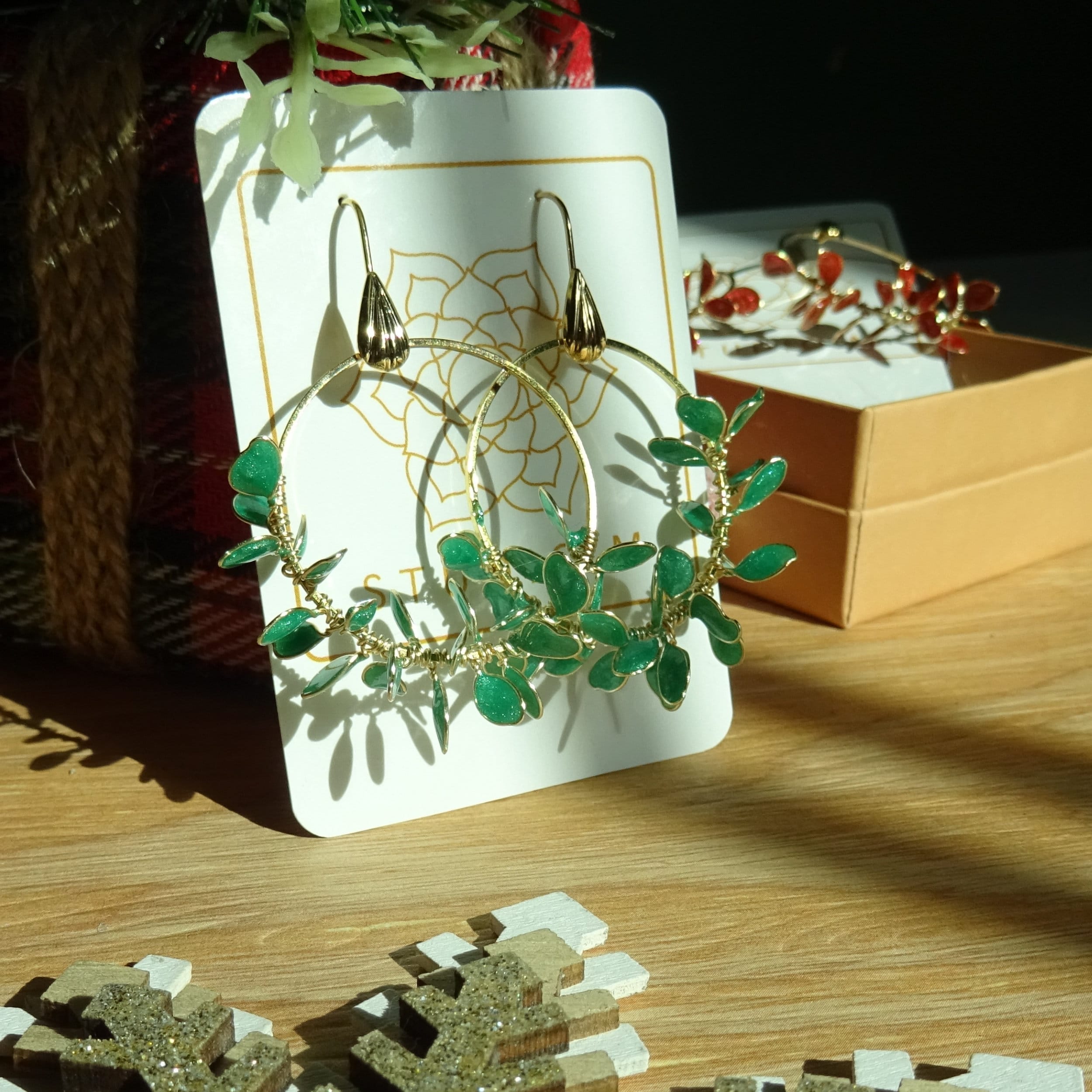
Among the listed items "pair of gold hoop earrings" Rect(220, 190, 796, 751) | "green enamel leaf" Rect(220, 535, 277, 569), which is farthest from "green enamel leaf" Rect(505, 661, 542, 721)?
"green enamel leaf" Rect(220, 535, 277, 569)

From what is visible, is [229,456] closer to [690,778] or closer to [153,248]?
[153,248]

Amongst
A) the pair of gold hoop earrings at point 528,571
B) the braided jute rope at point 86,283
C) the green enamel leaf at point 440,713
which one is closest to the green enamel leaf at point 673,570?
the pair of gold hoop earrings at point 528,571

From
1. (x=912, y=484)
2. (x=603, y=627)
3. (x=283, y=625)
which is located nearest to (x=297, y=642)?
(x=283, y=625)

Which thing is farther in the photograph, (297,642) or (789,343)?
(789,343)

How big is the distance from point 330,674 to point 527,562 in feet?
0.31

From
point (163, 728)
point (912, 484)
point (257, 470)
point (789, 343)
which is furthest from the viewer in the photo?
point (789, 343)

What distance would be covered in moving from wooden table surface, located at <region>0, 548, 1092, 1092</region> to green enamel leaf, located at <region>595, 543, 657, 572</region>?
0.34 ft

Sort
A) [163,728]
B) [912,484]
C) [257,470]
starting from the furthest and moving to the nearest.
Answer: [912,484] < [163,728] < [257,470]

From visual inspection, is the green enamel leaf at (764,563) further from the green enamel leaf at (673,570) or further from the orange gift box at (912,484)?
the orange gift box at (912,484)

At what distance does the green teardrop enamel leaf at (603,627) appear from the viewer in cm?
48

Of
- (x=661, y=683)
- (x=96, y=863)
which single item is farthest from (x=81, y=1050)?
(x=661, y=683)

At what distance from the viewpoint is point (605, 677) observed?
498 millimetres

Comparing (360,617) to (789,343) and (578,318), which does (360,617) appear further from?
(789,343)

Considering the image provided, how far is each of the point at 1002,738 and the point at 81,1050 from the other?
1.40ft
